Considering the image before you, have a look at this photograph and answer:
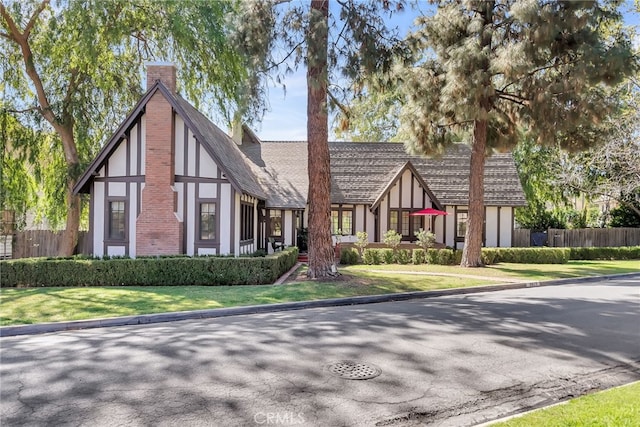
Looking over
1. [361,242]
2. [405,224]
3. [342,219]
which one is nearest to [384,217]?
[405,224]

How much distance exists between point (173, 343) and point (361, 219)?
64.0ft

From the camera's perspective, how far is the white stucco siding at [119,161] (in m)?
17.2

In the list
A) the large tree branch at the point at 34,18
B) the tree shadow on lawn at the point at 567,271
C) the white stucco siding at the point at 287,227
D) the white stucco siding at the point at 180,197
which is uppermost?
the large tree branch at the point at 34,18

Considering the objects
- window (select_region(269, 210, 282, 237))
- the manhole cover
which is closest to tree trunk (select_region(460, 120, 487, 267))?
window (select_region(269, 210, 282, 237))

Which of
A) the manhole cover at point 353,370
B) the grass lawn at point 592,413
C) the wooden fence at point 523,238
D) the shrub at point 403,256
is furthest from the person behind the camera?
the wooden fence at point 523,238

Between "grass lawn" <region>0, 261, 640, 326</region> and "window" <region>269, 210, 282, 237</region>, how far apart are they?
28.3ft

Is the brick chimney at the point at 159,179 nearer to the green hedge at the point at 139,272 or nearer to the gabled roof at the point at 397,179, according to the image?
the green hedge at the point at 139,272

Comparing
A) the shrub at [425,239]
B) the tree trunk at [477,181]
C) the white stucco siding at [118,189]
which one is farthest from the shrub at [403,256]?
the white stucco siding at [118,189]

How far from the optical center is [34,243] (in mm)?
22484

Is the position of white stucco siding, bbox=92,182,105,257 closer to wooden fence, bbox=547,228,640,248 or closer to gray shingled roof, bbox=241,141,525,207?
gray shingled roof, bbox=241,141,525,207

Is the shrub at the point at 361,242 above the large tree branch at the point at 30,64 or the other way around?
the other way around

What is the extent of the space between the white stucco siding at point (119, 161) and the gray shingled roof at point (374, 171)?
901cm

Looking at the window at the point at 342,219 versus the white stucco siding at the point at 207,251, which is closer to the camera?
the white stucco siding at the point at 207,251

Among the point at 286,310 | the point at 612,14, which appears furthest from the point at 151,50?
the point at 612,14
